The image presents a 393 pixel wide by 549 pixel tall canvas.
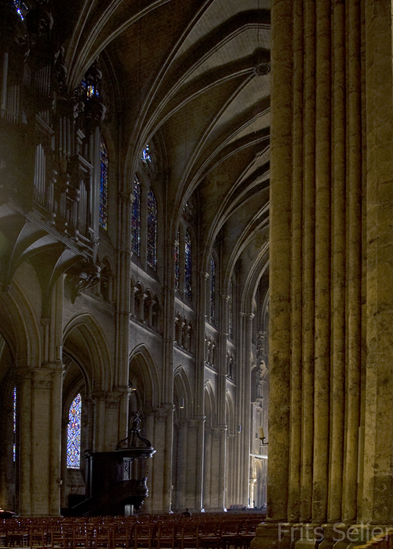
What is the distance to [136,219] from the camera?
3294cm

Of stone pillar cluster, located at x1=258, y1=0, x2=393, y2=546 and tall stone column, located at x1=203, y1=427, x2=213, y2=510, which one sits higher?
stone pillar cluster, located at x1=258, y1=0, x2=393, y2=546

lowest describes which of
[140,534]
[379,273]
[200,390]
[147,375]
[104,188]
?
[140,534]

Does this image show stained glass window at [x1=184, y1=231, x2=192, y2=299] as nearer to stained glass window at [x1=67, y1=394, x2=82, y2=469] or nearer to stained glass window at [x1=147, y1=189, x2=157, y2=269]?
stained glass window at [x1=147, y1=189, x2=157, y2=269]

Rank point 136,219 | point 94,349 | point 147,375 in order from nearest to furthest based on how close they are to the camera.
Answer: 1. point 94,349
2. point 136,219
3. point 147,375

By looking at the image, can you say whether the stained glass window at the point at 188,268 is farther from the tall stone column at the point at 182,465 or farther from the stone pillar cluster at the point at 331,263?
the stone pillar cluster at the point at 331,263

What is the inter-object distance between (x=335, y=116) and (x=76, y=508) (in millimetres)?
18944

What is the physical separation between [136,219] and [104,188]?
3555mm

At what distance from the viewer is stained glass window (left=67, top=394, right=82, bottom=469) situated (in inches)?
1383

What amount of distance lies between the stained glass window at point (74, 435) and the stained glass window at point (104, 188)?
10087mm

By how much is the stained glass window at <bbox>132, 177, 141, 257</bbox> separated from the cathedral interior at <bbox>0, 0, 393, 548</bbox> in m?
0.10

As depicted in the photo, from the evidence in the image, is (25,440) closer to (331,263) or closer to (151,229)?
(151,229)

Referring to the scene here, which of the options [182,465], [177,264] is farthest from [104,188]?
[182,465]

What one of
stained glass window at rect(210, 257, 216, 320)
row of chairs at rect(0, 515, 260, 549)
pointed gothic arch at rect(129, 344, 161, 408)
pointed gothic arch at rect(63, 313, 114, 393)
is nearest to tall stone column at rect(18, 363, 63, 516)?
pointed gothic arch at rect(63, 313, 114, 393)

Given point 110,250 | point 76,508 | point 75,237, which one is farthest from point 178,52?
point 76,508
